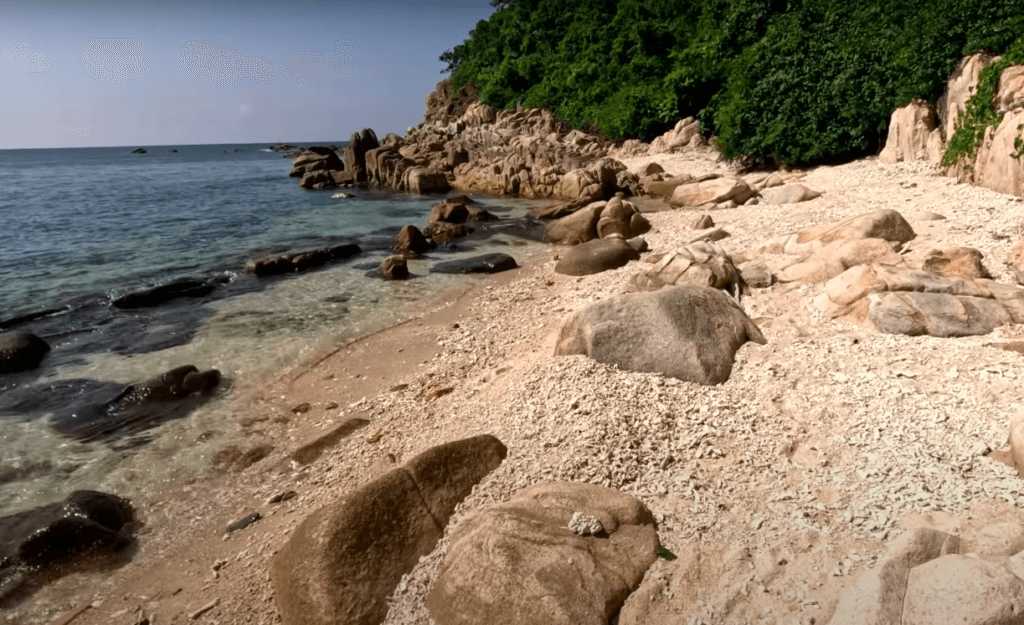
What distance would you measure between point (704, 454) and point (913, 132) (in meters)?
15.8

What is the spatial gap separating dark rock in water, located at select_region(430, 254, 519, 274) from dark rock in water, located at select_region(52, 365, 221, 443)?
6774 millimetres

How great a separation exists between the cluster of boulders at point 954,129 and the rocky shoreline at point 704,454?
1.72 meters

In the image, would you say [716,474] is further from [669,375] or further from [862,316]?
[862,316]

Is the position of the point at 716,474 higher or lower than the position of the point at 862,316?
lower

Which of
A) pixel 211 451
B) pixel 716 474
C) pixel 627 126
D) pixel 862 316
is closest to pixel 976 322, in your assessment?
pixel 862 316

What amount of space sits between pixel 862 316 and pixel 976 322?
1119 millimetres

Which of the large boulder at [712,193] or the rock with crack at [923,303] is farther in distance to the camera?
the large boulder at [712,193]

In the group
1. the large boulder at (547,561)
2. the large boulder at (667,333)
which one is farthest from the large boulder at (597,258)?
the large boulder at (547,561)

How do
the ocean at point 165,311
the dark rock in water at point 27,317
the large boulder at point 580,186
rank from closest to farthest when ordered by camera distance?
the ocean at point 165,311 → the dark rock in water at point 27,317 → the large boulder at point 580,186

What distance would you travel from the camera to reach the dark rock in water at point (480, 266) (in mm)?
14195

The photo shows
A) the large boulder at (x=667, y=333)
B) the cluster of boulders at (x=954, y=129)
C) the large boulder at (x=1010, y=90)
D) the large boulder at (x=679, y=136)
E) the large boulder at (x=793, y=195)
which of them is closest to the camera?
the large boulder at (x=667, y=333)

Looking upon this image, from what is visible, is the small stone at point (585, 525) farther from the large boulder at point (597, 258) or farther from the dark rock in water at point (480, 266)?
the dark rock in water at point (480, 266)

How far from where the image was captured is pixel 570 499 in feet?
14.8

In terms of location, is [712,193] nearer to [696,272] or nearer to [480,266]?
[480,266]
